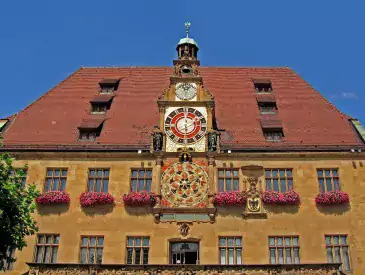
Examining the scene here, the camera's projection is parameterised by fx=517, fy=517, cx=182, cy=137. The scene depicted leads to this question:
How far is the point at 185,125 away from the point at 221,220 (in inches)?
211

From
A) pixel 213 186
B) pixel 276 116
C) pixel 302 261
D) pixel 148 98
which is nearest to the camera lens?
pixel 302 261

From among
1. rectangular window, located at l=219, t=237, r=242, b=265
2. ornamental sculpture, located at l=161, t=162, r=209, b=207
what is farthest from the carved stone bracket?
rectangular window, located at l=219, t=237, r=242, b=265

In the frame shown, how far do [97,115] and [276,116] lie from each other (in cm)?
1015

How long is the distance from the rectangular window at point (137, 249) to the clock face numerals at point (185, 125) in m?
5.34

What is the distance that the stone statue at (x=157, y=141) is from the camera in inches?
1029

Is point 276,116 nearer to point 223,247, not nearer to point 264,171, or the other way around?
point 264,171

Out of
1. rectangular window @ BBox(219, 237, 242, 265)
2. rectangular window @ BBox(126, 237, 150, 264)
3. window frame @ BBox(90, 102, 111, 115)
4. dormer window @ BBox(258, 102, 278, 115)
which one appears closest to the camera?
rectangular window @ BBox(219, 237, 242, 265)

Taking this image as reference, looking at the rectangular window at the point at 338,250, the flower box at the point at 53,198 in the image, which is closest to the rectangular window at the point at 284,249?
the rectangular window at the point at 338,250

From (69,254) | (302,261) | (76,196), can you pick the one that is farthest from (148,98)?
(302,261)

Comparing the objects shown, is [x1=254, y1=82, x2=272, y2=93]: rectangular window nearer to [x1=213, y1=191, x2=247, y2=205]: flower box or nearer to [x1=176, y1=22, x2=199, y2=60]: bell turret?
[x1=176, y1=22, x2=199, y2=60]: bell turret

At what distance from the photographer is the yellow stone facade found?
23969mm

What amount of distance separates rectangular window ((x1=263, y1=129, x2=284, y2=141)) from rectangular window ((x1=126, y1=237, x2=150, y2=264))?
8317 mm

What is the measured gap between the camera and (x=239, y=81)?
109 ft

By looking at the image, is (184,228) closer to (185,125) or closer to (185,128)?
(185,128)
